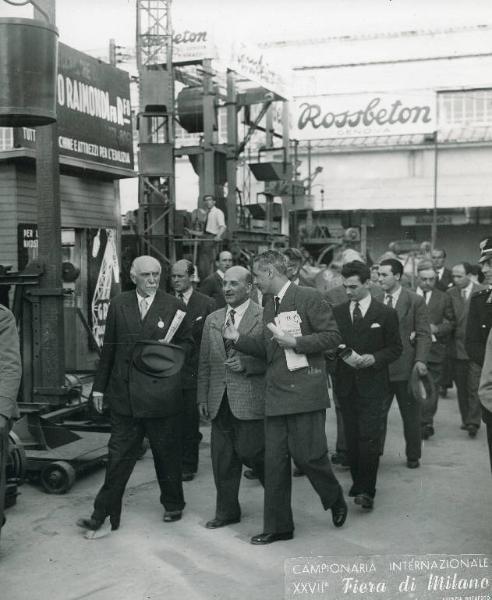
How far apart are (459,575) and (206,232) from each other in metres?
15.1

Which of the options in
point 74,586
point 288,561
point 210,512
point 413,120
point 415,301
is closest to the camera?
point 288,561

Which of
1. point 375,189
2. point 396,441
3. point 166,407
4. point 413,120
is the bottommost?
point 396,441

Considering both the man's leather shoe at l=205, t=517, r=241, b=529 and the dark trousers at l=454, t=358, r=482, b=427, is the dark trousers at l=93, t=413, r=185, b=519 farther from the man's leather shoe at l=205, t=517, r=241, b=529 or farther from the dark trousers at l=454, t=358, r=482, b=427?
the dark trousers at l=454, t=358, r=482, b=427

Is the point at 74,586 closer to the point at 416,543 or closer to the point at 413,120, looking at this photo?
the point at 416,543

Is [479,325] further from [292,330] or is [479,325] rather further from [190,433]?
[190,433]

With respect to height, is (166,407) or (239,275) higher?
(239,275)

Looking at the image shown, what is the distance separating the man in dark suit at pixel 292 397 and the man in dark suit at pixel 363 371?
2.21ft

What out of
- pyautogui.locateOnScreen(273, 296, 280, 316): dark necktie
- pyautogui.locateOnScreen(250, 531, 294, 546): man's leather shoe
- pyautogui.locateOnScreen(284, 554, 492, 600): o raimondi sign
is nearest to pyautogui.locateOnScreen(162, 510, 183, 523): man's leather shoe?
pyautogui.locateOnScreen(250, 531, 294, 546): man's leather shoe

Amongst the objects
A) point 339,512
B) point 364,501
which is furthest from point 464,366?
point 339,512

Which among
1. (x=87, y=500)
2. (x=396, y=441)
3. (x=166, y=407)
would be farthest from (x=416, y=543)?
(x=396, y=441)

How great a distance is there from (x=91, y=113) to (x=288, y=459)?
7.85m

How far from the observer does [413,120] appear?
94.9 feet

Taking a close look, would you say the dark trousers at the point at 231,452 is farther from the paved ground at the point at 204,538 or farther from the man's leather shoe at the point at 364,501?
the man's leather shoe at the point at 364,501

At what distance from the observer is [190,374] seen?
755 cm
